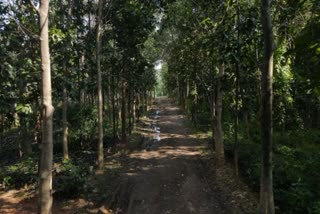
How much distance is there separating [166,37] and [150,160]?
2568 cm

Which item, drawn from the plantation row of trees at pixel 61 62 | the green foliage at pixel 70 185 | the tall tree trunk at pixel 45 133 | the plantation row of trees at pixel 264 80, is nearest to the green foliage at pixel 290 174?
the plantation row of trees at pixel 264 80

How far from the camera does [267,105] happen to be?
670cm

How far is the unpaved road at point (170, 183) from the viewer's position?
10328 millimetres

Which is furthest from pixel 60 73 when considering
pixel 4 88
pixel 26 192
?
pixel 26 192

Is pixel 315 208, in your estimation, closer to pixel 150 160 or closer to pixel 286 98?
pixel 150 160

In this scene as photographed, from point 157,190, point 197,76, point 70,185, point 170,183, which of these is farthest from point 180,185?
point 197,76

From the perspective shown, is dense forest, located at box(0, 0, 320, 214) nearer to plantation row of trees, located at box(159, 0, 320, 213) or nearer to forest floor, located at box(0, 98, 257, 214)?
plantation row of trees, located at box(159, 0, 320, 213)

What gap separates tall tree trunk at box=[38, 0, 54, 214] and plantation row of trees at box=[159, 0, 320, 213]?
385cm

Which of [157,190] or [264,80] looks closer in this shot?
[264,80]

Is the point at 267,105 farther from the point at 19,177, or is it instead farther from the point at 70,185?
the point at 19,177

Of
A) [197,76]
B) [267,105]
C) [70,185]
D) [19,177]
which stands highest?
[197,76]

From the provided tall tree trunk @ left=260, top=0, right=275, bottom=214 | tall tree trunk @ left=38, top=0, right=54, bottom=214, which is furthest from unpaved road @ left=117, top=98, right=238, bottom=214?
tall tree trunk @ left=38, top=0, right=54, bottom=214

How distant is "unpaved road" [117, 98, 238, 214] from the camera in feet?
33.9

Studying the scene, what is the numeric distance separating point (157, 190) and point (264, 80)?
6.73 meters
